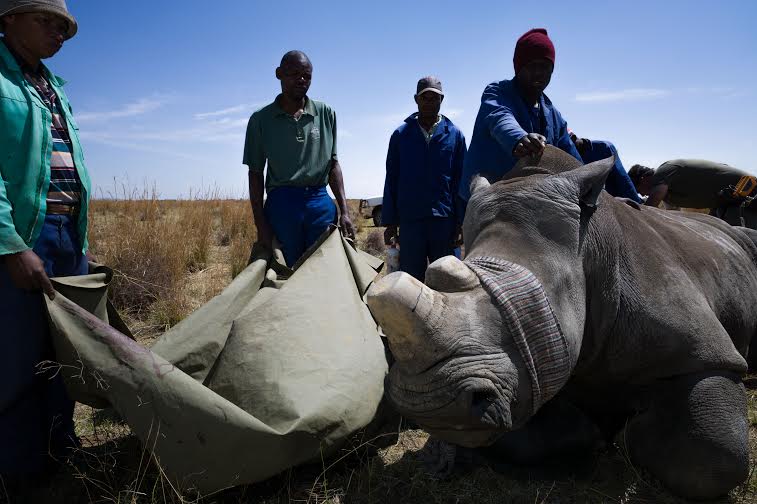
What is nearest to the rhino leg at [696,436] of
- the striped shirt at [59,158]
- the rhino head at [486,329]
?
the rhino head at [486,329]

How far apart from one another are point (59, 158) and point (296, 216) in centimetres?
173

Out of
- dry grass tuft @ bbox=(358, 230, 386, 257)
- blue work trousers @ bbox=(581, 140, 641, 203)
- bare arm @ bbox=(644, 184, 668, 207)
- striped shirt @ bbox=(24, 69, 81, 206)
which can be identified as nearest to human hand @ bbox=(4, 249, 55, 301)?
striped shirt @ bbox=(24, 69, 81, 206)

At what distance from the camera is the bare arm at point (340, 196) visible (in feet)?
13.9

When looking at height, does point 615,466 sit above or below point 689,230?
below

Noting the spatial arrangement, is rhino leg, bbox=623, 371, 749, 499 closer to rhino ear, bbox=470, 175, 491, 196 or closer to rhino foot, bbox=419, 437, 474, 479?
rhino foot, bbox=419, 437, 474, 479

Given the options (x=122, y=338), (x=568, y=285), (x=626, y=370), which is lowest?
(x=626, y=370)

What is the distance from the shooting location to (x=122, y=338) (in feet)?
7.28

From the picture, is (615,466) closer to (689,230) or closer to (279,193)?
(689,230)

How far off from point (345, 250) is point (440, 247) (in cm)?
140

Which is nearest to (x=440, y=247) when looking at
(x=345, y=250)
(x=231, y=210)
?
(x=345, y=250)

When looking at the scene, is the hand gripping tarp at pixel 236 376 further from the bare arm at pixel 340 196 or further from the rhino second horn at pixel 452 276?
the bare arm at pixel 340 196

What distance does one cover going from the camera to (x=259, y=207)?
402cm

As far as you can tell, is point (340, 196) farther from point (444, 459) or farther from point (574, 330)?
point (574, 330)

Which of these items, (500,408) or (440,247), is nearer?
(500,408)
